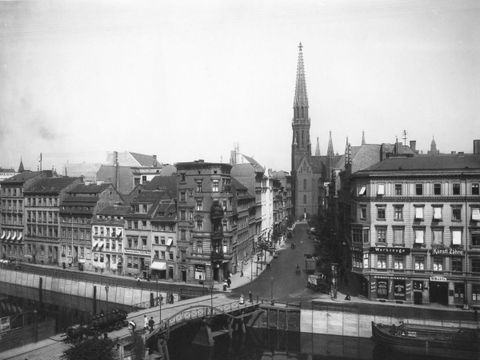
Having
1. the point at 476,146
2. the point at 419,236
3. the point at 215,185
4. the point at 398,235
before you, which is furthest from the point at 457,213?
the point at 215,185

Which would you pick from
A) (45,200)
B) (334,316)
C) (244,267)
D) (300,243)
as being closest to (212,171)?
(244,267)

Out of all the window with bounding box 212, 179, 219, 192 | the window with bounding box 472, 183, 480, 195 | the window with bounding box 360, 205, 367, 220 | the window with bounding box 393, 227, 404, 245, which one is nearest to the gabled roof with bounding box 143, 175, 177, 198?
the window with bounding box 212, 179, 219, 192

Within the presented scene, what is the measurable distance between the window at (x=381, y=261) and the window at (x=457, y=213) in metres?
8.84

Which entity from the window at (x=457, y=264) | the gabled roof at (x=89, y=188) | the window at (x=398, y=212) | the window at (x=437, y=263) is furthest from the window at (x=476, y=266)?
the gabled roof at (x=89, y=188)

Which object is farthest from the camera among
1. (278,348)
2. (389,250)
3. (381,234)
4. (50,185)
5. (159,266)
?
(50,185)

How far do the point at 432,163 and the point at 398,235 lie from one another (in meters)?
9.37

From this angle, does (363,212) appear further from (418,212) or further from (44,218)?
(44,218)

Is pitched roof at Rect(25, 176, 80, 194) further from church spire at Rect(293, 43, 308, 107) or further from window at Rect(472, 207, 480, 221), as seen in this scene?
church spire at Rect(293, 43, 308, 107)

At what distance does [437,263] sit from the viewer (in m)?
51.1

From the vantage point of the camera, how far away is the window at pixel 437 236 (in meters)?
51.0

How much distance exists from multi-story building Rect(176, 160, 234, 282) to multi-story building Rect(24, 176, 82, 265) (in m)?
29.4

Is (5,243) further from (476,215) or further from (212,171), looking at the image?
(476,215)

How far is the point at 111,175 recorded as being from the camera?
9444 centimetres

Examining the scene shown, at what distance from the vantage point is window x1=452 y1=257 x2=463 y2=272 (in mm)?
50156
